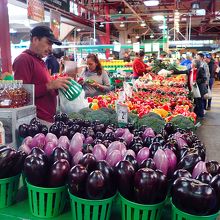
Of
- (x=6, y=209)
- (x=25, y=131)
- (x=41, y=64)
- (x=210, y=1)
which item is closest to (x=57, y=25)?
(x=41, y=64)

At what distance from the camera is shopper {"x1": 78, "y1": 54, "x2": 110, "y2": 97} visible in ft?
14.9

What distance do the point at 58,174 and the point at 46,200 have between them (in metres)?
0.12

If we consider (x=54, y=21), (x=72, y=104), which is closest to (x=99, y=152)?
(x=72, y=104)

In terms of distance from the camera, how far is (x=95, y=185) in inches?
39.6

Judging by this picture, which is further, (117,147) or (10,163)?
(117,147)

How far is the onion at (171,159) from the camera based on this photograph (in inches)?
48.4

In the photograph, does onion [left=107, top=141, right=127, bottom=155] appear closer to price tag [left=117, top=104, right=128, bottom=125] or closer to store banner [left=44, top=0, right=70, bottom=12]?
price tag [left=117, top=104, right=128, bottom=125]

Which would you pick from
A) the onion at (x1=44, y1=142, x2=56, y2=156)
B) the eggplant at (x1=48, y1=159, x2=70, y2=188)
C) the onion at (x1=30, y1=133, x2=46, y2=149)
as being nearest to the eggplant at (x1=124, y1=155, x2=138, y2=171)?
the eggplant at (x1=48, y1=159, x2=70, y2=188)

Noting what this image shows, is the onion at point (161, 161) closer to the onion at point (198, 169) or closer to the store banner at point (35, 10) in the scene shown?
the onion at point (198, 169)

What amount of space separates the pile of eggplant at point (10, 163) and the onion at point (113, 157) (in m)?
0.37

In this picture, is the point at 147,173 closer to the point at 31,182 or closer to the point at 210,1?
the point at 31,182

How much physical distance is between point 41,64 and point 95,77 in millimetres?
2047

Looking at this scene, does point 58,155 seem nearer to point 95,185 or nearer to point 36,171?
point 36,171

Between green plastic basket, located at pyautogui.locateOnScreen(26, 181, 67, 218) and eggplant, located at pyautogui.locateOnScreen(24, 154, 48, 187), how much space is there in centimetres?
2
